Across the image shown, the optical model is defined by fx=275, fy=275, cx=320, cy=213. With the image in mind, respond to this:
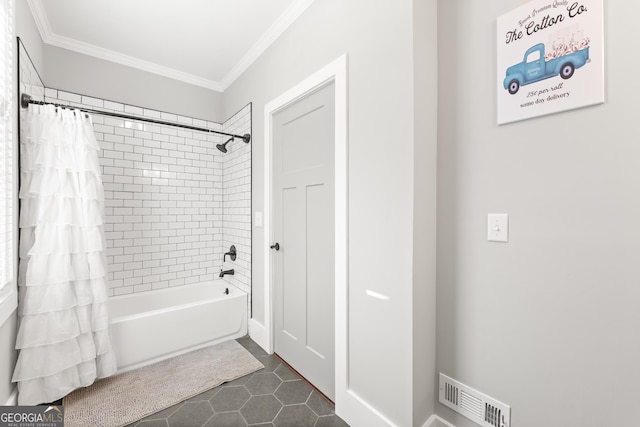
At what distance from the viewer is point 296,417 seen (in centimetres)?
167

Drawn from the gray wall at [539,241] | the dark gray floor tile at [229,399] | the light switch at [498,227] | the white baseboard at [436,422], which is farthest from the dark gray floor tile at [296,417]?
the light switch at [498,227]

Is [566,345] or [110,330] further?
[110,330]

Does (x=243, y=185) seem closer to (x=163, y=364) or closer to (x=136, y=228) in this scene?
(x=136, y=228)

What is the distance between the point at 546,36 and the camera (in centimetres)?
111

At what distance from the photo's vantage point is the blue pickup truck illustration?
3.40 ft

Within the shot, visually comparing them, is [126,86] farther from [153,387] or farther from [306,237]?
[153,387]

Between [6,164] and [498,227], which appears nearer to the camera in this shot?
[498,227]

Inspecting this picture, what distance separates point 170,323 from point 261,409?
3.67ft

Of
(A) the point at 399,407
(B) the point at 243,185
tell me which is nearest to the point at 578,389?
(A) the point at 399,407

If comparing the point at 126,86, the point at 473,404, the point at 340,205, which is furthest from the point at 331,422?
the point at 126,86

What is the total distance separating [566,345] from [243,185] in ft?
8.65

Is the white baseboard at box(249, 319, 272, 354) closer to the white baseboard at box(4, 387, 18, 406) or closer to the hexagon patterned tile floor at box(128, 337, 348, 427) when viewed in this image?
the hexagon patterned tile floor at box(128, 337, 348, 427)

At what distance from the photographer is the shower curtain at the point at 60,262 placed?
171cm

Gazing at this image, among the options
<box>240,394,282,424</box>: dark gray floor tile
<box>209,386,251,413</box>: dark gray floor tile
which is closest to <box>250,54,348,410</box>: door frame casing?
<box>240,394,282,424</box>: dark gray floor tile
